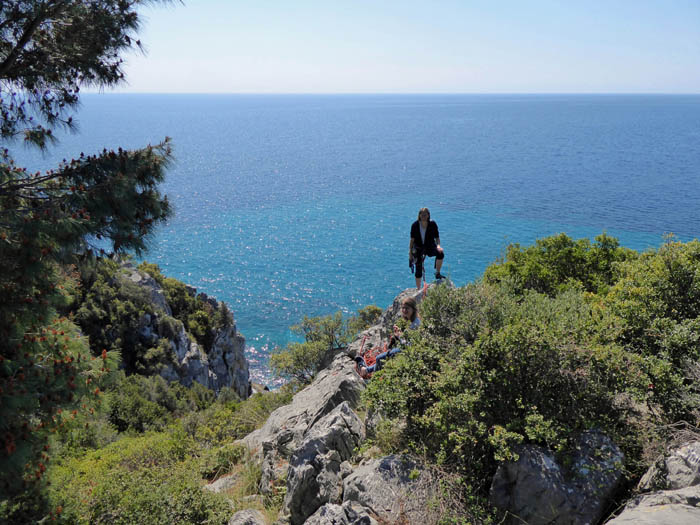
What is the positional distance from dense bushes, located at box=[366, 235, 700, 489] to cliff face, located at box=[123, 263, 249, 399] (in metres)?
23.9

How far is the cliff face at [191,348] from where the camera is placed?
28453 mm

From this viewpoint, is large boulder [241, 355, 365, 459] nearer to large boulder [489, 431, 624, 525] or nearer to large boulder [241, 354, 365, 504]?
large boulder [241, 354, 365, 504]

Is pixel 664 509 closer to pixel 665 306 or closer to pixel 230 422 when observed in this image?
pixel 665 306

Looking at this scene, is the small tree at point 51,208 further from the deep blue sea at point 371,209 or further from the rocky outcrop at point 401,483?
the rocky outcrop at point 401,483

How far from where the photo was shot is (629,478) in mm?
5395

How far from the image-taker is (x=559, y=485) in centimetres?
534

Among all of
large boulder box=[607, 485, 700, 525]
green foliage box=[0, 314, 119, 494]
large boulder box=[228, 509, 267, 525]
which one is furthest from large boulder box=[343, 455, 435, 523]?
green foliage box=[0, 314, 119, 494]

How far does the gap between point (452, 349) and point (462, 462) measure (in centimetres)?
181

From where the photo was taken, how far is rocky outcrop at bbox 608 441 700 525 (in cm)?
449

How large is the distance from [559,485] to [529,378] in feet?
4.68

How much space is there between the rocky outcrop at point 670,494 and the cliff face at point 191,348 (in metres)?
26.5

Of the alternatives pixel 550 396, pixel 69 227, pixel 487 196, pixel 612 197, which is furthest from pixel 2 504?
pixel 612 197

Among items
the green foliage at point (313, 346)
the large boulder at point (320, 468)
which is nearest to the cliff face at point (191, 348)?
the green foliage at point (313, 346)

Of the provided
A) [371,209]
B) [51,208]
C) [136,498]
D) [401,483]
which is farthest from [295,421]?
[371,209]
